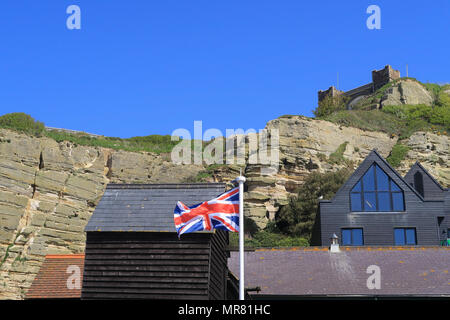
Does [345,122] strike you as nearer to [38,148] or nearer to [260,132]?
[260,132]

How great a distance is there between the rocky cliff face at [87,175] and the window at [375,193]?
11561 mm

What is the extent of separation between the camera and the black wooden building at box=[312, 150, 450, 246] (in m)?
30.3

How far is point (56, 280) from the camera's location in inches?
1011

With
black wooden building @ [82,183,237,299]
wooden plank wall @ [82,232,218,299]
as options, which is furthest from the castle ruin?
wooden plank wall @ [82,232,218,299]

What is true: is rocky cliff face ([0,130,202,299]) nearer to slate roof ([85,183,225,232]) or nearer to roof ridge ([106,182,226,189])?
roof ridge ([106,182,226,189])

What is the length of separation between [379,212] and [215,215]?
1892 cm

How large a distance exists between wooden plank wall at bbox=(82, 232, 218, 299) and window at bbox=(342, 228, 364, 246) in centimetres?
1485

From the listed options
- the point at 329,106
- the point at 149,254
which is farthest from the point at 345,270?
the point at 329,106

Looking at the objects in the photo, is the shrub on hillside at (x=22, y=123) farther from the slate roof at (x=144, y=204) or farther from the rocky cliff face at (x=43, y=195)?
the slate roof at (x=144, y=204)

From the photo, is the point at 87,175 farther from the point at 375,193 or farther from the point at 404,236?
the point at 404,236

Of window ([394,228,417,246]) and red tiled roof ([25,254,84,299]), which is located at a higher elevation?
window ([394,228,417,246])

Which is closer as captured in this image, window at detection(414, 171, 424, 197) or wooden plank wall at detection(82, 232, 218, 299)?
wooden plank wall at detection(82, 232, 218, 299)

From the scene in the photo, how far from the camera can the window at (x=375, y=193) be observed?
3055cm
